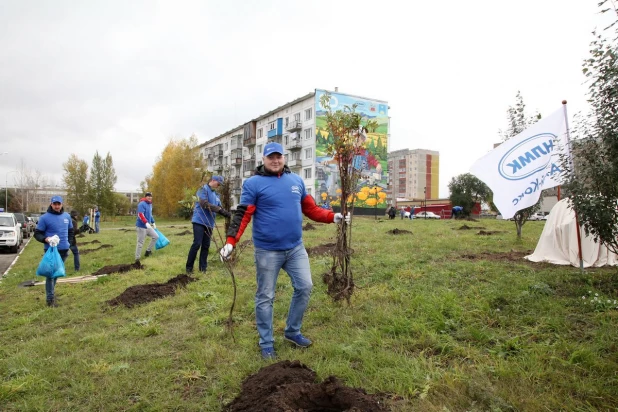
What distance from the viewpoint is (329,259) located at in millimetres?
8148

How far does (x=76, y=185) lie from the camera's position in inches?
1871

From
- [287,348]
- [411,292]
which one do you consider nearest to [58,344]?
[287,348]

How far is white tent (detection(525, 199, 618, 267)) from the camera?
6637mm

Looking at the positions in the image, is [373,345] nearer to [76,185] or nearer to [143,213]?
[143,213]

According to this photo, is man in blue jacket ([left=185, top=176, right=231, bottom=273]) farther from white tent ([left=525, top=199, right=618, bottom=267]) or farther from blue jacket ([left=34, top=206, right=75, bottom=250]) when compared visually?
white tent ([left=525, top=199, right=618, bottom=267])

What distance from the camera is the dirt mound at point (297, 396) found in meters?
2.48

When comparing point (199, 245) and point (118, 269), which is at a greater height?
point (199, 245)

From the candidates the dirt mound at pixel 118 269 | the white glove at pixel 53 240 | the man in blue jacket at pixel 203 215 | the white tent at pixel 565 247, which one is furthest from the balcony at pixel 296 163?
the white glove at pixel 53 240

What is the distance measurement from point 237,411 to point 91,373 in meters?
1.76

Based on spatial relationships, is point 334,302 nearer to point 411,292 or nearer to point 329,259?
point 411,292

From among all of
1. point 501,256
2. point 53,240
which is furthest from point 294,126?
point 53,240

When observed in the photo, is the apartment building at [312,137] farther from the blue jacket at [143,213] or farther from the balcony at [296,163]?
the blue jacket at [143,213]

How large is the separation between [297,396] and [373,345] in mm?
1357

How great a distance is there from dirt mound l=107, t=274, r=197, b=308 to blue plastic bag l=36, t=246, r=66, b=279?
102 cm
